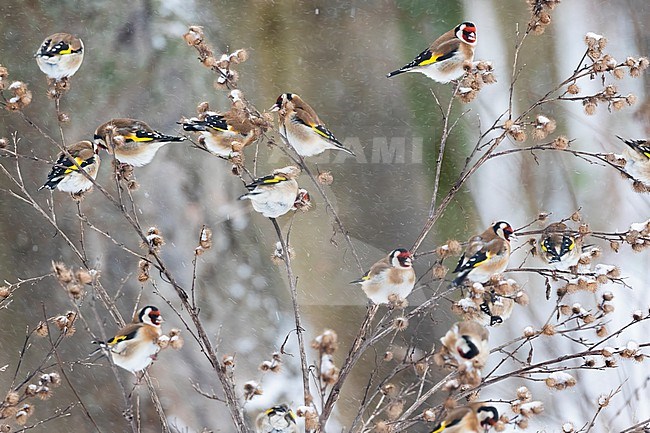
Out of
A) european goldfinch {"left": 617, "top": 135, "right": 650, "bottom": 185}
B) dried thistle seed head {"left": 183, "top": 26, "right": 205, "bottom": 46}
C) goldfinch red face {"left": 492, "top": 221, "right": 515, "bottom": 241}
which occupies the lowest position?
goldfinch red face {"left": 492, "top": 221, "right": 515, "bottom": 241}

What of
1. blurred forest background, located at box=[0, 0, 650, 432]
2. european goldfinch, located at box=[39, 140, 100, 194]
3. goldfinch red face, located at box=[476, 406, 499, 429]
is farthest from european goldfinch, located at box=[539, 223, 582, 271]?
blurred forest background, located at box=[0, 0, 650, 432]

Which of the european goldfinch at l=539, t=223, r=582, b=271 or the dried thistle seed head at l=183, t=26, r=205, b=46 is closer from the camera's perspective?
the dried thistle seed head at l=183, t=26, r=205, b=46

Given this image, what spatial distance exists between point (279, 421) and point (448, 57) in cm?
55

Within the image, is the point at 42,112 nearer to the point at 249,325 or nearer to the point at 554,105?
the point at 249,325

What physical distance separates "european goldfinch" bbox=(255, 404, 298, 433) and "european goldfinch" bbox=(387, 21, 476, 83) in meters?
0.48

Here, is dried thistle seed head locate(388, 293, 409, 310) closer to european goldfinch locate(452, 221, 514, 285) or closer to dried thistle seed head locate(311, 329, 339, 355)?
european goldfinch locate(452, 221, 514, 285)

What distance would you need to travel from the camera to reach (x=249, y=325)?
2100 millimetres

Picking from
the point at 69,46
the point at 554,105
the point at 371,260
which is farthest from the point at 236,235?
the point at 69,46

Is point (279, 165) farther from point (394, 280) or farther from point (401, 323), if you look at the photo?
point (401, 323)

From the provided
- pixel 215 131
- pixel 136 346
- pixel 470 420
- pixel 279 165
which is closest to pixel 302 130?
pixel 215 131

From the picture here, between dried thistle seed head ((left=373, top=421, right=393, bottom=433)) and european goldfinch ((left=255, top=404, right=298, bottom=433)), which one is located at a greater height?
dried thistle seed head ((left=373, top=421, right=393, bottom=433))

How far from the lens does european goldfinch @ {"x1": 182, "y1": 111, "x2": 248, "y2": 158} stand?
1.00m

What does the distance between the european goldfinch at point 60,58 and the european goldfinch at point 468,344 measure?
1.92ft

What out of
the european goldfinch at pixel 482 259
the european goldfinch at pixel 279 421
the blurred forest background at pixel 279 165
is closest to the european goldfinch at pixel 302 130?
the european goldfinch at pixel 482 259
